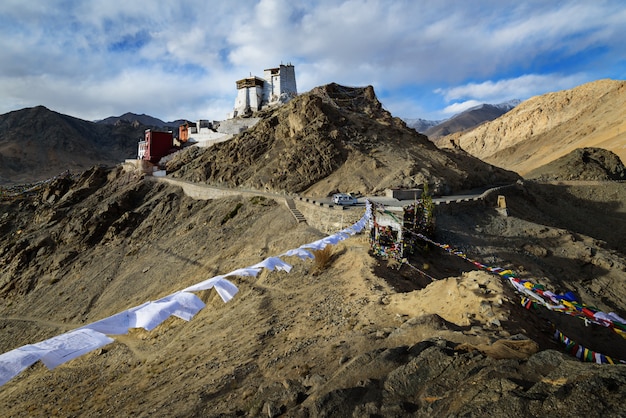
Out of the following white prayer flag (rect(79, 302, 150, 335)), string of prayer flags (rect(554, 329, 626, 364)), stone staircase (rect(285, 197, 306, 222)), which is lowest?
string of prayer flags (rect(554, 329, 626, 364))

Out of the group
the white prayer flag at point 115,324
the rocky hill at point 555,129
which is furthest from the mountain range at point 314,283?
the rocky hill at point 555,129

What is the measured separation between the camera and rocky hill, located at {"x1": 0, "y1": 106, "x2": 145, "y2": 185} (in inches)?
3361

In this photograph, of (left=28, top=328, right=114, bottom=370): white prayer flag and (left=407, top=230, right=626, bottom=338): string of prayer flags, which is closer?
(left=28, top=328, right=114, bottom=370): white prayer flag

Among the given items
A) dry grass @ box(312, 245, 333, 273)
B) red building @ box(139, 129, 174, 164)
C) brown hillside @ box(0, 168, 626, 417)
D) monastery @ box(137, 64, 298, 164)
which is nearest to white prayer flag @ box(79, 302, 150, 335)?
brown hillside @ box(0, 168, 626, 417)

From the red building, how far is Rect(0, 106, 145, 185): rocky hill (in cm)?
5263

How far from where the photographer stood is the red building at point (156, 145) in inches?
1745

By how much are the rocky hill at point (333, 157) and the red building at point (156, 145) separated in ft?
29.6

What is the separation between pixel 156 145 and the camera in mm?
44844

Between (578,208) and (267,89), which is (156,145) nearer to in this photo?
(267,89)

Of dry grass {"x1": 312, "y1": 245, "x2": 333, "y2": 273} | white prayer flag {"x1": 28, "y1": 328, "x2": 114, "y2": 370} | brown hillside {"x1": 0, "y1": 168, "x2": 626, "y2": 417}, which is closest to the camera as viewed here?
brown hillside {"x1": 0, "y1": 168, "x2": 626, "y2": 417}

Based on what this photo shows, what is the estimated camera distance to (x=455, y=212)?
67.4ft

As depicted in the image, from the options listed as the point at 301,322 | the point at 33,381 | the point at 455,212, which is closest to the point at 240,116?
the point at 455,212

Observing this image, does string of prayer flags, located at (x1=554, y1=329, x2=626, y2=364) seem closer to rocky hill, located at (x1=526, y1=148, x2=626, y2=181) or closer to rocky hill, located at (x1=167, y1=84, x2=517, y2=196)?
rocky hill, located at (x1=167, y1=84, x2=517, y2=196)

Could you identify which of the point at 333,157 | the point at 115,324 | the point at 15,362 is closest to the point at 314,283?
the point at 115,324
